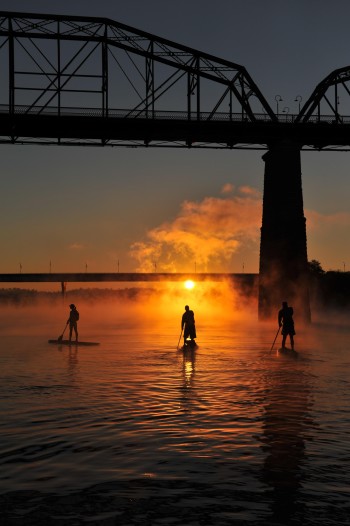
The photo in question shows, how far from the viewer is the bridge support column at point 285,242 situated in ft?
189

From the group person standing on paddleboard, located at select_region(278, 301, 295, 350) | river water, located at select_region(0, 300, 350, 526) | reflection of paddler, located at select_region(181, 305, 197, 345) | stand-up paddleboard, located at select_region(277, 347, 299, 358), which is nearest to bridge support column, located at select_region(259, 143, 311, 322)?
person standing on paddleboard, located at select_region(278, 301, 295, 350)

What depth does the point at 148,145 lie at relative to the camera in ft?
200

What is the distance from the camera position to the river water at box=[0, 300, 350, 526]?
9.13 m

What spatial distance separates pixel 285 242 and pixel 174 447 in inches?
1819

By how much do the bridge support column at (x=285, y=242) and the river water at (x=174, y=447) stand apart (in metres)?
33.8

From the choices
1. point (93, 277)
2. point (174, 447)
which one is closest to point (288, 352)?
point (174, 447)

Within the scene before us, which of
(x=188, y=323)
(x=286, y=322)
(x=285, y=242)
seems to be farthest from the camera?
(x=285, y=242)

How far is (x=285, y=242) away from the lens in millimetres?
57781

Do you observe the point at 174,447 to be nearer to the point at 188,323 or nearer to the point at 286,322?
the point at 188,323

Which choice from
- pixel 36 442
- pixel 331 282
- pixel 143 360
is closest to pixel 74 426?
pixel 36 442

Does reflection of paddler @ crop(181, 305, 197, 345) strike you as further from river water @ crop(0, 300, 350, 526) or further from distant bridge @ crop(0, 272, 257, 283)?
distant bridge @ crop(0, 272, 257, 283)

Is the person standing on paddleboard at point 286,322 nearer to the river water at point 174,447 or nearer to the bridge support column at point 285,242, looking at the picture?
the river water at point 174,447

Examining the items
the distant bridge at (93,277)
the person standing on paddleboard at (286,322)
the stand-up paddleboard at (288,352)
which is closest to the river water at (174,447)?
the stand-up paddleboard at (288,352)

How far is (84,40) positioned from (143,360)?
36976mm
